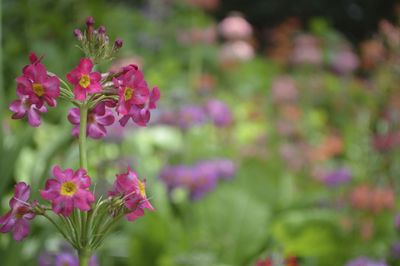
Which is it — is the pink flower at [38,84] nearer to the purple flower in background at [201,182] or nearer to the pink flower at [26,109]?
the pink flower at [26,109]

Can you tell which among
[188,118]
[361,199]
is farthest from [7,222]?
[188,118]

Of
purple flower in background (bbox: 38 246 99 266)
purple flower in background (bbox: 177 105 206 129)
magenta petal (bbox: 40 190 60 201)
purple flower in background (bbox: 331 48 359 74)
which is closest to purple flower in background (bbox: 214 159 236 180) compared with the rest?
purple flower in background (bbox: 177 105 206 129)

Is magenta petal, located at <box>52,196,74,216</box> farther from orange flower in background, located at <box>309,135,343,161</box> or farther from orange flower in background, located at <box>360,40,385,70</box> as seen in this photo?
orange flower in background, located at <box>309,135,343,161</box>

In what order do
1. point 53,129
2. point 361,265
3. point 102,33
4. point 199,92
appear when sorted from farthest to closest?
point 199,92 → point 53,129 → point 361,265 → point 102,33

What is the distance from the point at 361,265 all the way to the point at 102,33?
112 cm

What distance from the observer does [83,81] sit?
2.77 ft

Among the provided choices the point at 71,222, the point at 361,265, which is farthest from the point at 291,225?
the point at 71,222

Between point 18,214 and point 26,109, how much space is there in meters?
0.13

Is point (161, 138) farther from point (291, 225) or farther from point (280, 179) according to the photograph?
point (291, 225)

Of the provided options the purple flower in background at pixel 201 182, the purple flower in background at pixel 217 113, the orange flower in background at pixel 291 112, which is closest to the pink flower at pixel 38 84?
the purple flower in background at pixel 201 182

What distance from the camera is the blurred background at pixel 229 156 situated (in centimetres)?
234

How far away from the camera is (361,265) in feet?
5.82

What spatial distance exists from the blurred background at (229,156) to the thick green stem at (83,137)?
0.65 meters

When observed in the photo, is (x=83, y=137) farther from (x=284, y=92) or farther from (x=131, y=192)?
(x=284, y=92)
